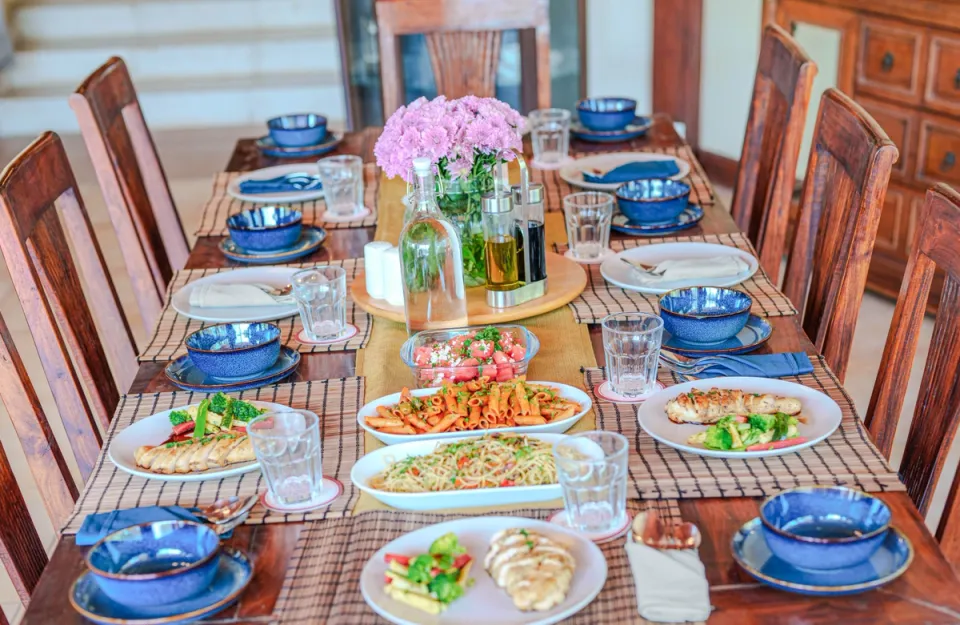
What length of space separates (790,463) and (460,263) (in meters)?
0.58

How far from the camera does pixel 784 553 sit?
1.03m

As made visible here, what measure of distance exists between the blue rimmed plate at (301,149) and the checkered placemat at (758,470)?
1.54 meters

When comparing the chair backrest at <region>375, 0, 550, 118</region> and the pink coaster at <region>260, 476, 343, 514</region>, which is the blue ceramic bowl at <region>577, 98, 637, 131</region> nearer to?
the chair backrest at <region>375, 0, 550, 118</region>

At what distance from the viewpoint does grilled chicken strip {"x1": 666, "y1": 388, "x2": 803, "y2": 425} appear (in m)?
1.34

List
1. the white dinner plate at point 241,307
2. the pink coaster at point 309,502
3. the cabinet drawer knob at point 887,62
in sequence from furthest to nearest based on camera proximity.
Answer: the cabinet drawer knob at point 887,62 < the white dinner plate at point 241,307 < the pink coaster at point 309,502

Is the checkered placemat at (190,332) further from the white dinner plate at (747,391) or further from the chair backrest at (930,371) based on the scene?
the chair backrest at (930,371)

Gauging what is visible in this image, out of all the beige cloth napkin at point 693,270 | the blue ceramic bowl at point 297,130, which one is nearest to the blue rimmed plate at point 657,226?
A: the beige cloth napkin at point 693,270

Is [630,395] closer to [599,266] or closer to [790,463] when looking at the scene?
[790,463]

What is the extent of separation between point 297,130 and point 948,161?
1.92 meters

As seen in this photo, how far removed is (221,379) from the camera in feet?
5.07

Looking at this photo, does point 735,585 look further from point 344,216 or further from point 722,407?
point 344,216

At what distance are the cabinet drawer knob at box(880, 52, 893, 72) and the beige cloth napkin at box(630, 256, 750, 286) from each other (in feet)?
6.38

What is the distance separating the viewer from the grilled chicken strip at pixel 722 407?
1.34 metres

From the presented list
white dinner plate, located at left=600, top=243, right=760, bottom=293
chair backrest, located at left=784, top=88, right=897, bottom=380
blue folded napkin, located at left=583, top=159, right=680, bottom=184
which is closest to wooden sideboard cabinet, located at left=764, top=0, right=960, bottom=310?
blue folded napkin, located at left=583, top=159, right=680, bottom=184
